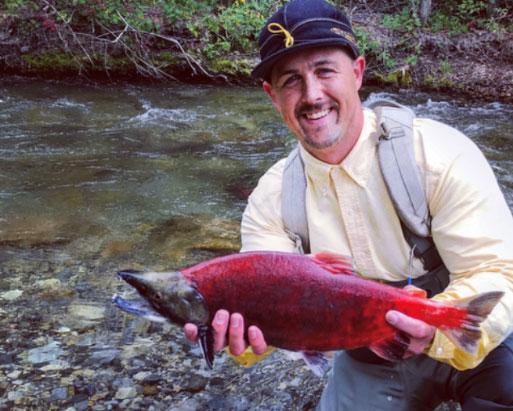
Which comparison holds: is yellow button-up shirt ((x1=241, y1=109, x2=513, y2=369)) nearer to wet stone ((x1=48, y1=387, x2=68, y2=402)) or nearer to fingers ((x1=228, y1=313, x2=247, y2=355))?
fingers ((x1=228, y1=313, x2=247, y2=355))

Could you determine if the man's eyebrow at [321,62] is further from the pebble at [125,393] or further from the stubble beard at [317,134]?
the pebble at [125,393]

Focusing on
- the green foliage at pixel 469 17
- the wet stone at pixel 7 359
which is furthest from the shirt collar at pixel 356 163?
the green foliage at pixel 469 17

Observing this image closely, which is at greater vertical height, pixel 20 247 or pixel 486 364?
pixel 486 364

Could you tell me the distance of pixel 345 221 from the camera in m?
2.61

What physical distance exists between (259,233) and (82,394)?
168cm

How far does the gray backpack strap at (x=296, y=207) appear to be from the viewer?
8.87 feet

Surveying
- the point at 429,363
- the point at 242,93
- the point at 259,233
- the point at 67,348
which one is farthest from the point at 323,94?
the point at 242,93

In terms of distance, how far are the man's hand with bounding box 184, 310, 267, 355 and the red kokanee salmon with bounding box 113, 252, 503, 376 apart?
1.0 inches

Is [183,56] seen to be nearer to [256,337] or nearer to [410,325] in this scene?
[256,337]

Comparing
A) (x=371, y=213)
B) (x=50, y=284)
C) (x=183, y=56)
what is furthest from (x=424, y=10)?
(x=371, y=213)

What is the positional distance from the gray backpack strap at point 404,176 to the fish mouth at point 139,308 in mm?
1198

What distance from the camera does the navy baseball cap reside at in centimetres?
242

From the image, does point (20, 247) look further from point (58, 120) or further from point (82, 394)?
point (58, 120)

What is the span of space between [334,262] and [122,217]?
469 centimetres
